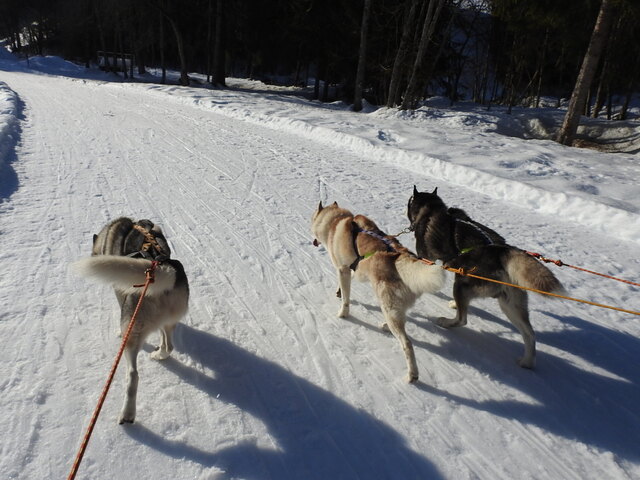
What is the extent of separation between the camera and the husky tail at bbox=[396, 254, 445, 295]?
2.58m

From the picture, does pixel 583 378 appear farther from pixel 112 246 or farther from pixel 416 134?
pixel 416 134

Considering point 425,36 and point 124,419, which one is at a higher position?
point 425,36

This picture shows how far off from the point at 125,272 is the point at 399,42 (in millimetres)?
22824

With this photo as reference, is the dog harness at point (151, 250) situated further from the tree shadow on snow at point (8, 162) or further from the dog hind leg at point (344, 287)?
the tree shadow on snow at point (8, 162)

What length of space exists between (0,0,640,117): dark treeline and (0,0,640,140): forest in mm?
72

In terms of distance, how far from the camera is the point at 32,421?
241 centimetres

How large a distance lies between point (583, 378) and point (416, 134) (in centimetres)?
1016

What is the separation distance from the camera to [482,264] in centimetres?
319

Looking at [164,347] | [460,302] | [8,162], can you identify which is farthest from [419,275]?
[8,162]

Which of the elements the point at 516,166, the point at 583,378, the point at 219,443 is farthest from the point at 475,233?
the point at 516,166

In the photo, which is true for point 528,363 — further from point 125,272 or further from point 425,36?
point 425,36

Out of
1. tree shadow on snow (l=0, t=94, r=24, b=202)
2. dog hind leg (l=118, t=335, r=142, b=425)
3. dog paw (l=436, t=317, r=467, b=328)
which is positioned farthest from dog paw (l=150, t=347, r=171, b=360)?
tree shadow on snow (l=0, t=94, r=24, b=202)

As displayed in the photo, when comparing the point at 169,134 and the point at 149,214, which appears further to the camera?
the point at 169,134

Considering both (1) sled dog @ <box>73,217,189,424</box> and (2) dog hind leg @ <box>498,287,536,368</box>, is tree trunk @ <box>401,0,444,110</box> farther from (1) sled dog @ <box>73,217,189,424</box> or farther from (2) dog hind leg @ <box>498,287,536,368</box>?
(1) sled dog @ <box>73,217,189,424</box>
